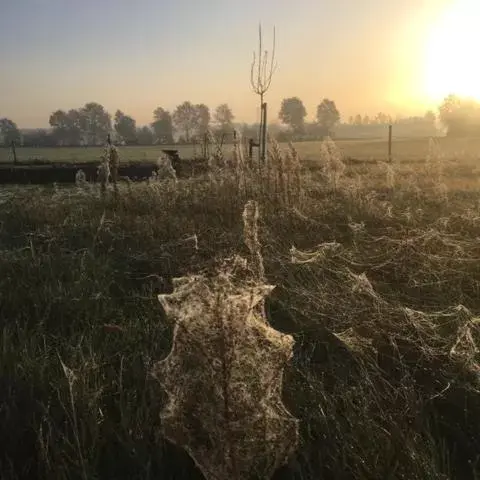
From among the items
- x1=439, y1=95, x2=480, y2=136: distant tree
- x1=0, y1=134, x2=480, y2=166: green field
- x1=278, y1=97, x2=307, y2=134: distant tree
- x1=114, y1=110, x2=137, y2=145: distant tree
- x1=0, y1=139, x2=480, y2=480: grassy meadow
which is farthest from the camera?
x1=278, y1=97, x2=307, y2=134: distant tree

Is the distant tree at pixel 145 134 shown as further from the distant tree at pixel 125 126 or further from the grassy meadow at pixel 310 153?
the grassy meadow at pixel 310 153

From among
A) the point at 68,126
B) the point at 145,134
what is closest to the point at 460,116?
the point at 145,134

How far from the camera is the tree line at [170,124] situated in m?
84.0

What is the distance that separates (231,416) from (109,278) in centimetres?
330

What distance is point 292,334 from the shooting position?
3.98 metres

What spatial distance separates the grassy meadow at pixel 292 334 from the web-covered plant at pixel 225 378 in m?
0.25

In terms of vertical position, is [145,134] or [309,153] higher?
[145,134]

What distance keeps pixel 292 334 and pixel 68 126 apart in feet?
399

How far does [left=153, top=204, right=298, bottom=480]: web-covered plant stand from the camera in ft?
7.26

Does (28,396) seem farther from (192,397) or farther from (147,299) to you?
(147,299)

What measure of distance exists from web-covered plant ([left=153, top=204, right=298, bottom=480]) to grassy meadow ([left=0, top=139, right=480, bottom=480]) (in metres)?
0.25

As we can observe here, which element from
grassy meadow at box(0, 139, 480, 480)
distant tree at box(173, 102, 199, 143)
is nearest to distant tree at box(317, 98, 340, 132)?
distant tree at box(173, 102, 199, 143)

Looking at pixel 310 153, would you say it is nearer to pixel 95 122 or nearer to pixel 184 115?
pixel 95 122

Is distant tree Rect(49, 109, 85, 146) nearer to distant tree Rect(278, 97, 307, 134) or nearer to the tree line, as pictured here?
the tree line
